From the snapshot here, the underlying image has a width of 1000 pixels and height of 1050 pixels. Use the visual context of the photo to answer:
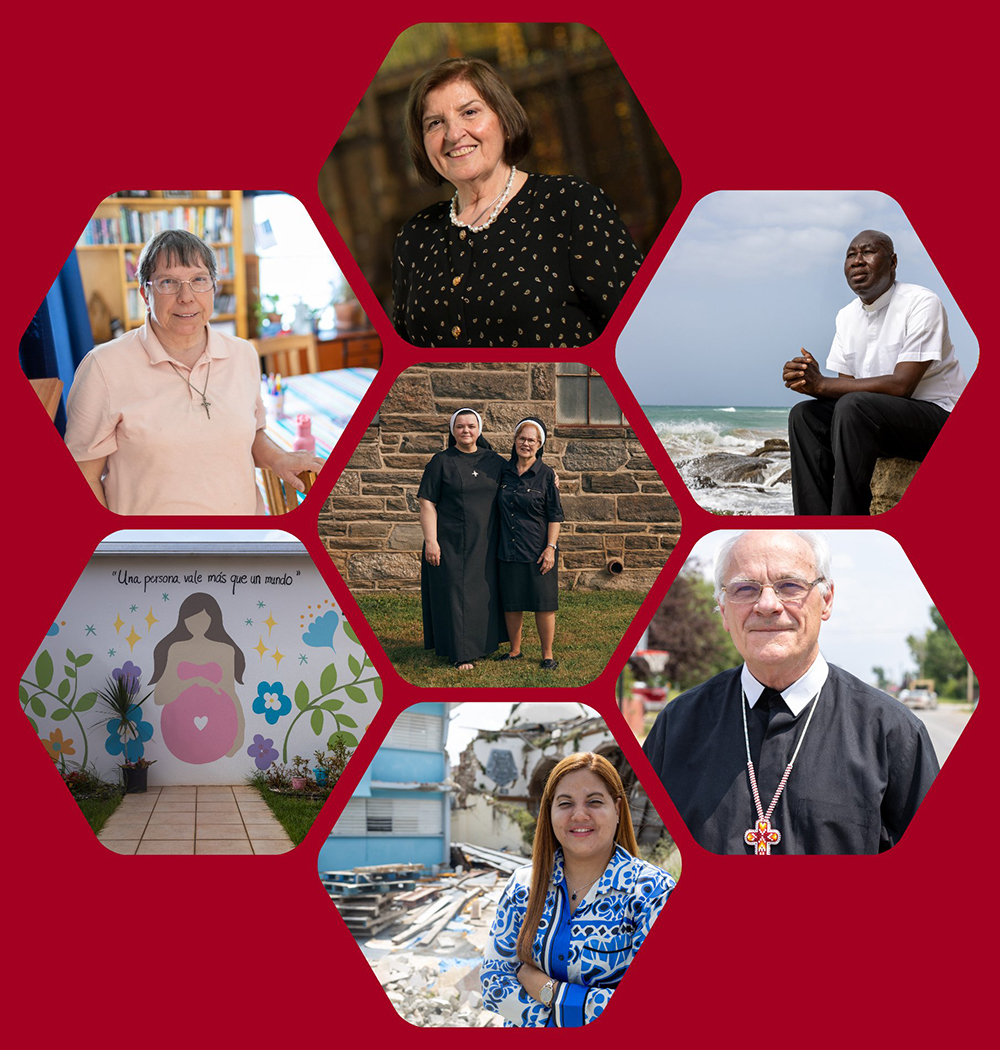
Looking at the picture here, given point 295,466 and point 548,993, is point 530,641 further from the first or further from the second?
point 548,993

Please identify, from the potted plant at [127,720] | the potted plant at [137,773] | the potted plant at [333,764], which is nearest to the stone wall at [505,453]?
the potted plant at [333,764]

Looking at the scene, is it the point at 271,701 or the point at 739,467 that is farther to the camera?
the point at 271,701

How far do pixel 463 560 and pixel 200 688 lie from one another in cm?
99

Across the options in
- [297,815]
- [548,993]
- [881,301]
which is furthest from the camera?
[297,815]

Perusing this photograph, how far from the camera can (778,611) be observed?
387 centimetres

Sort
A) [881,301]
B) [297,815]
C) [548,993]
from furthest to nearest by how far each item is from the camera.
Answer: [297,815]
[881,301]
[548,993]

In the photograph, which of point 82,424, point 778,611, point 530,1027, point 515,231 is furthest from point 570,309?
point 530,1027

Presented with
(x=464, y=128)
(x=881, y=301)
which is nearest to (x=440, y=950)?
(x=881, y=301)

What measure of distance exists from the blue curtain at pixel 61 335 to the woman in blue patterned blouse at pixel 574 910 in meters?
1.99

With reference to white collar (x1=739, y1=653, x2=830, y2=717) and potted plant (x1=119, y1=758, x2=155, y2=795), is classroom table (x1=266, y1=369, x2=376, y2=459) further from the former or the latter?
white collar (x1=739, y1=653, x2=830, y2=717)

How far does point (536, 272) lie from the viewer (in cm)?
381

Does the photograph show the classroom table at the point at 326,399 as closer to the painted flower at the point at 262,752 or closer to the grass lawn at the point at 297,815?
the painted flower at the point at 262,752

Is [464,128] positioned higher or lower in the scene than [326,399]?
higher

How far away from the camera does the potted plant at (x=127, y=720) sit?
4.12m
